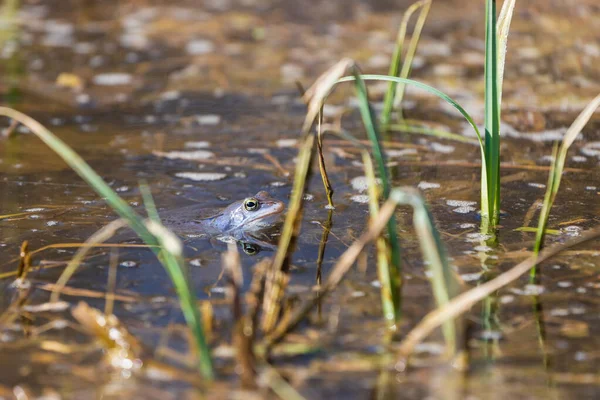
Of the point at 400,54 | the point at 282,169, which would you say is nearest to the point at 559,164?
the point at 400,54

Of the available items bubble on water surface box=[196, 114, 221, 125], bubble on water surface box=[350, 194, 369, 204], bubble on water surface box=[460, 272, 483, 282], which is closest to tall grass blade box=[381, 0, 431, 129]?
bubble on water surface box=[350, 194, 369, 204]

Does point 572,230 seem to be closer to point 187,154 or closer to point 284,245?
point 284,245

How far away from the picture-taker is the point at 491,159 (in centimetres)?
347

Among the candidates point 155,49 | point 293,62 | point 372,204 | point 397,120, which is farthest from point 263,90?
point 372,204

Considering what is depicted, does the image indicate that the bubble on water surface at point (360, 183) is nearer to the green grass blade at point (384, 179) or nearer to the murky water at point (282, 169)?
the murky water at point (282, 169)

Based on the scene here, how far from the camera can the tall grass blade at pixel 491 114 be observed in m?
3.27

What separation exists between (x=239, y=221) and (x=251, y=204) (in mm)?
140

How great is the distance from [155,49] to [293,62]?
176 cm

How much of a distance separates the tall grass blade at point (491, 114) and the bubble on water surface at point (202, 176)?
1.96m

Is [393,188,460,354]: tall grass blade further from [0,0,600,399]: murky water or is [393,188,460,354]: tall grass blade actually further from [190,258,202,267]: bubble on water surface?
[190,258,202,267]: bubble on water surface

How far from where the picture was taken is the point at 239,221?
4270 millimetres

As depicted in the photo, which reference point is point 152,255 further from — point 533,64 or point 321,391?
point 533,64

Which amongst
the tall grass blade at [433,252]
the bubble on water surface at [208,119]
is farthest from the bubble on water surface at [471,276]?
the bubble on water surface at [208,119]

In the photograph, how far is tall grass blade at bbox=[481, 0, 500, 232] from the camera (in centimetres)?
327
